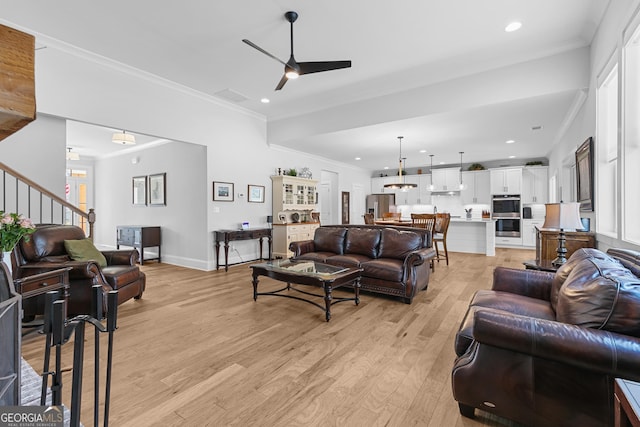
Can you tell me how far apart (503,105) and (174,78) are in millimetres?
5012

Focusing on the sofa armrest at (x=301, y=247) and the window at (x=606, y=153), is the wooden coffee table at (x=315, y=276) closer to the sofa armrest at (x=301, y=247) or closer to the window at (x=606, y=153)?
the sofa armrest at (x=301, y=247)

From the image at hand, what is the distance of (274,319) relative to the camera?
3113mm

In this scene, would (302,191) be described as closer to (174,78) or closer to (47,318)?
(174,78)

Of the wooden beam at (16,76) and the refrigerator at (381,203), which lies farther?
the refrigerator at (381,203)

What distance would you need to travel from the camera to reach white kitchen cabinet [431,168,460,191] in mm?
9750

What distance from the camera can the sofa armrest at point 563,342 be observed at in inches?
49.6

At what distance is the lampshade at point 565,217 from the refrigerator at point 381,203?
7948mm

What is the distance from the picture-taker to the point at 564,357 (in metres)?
1.34

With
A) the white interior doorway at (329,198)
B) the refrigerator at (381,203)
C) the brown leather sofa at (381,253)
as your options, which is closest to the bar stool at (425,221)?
the brown leather sofa at (381,253)

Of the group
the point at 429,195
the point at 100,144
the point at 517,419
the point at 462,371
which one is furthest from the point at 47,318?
the point at 429,195

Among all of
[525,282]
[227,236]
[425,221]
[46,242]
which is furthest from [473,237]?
[46,242]

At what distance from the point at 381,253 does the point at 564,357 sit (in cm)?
297

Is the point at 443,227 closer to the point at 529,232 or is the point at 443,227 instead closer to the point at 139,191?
the point at 529,232

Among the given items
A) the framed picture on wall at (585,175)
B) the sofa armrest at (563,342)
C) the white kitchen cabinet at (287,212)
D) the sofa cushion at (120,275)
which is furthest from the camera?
the white kitchen cabinet at (287,212)
